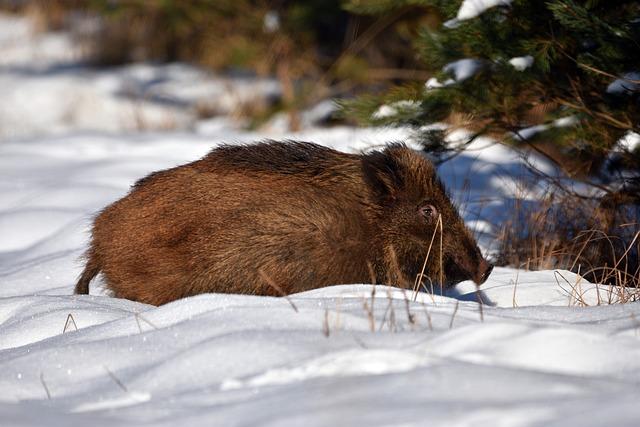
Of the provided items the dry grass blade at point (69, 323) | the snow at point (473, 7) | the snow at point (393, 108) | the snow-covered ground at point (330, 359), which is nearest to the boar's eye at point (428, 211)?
the snow-covered ground at point (330, 359)

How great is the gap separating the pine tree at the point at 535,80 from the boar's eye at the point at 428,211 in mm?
769

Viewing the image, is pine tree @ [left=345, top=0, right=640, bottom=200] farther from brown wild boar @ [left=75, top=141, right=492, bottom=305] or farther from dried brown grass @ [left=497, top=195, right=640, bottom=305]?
brown wild boar @ [left=75, top=141, right=492, bottom=305]

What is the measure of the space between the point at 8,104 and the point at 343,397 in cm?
1102

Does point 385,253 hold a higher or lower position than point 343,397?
higher

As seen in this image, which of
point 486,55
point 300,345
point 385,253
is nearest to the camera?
point 300,345

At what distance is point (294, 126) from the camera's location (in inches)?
399

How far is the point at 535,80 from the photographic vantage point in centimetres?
481

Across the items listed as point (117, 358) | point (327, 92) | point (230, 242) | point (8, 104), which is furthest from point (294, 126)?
point (117, 358)

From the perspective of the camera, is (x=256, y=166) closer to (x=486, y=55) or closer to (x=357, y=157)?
(x=357, y=157)

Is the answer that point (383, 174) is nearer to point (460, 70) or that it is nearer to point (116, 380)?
point (460, 70)

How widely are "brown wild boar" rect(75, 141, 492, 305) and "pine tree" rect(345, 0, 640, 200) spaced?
26.7 inches

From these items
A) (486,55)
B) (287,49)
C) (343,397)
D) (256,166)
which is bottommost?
(343,397)

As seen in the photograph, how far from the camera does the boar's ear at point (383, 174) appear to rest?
435 centimetres

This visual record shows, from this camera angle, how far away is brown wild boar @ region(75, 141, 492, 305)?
13.2ft
